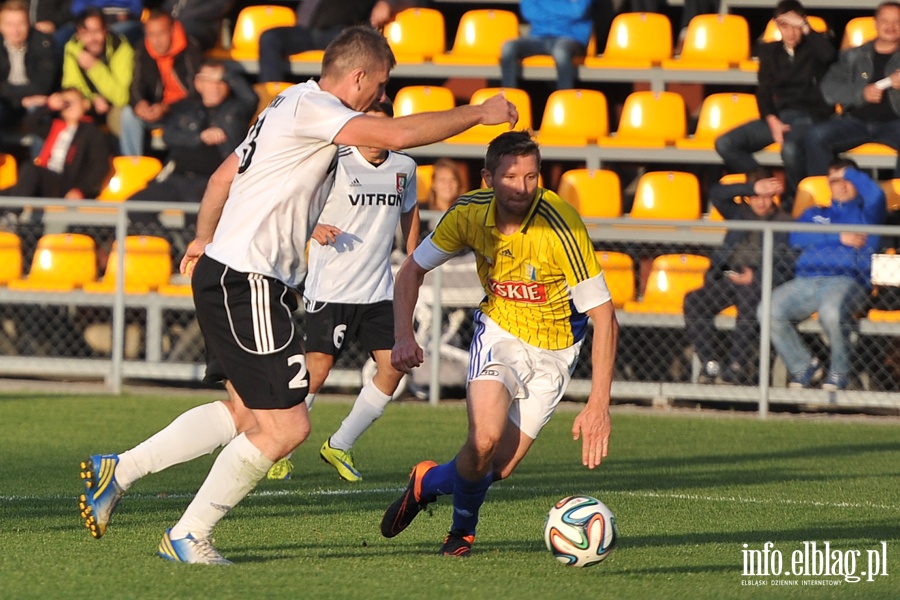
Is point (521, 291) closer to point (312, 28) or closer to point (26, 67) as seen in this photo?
point (312, 28)

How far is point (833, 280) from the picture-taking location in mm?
11406

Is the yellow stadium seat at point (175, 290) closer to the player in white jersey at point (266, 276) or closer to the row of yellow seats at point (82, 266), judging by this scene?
the row of yellow seats at point (82, 266)

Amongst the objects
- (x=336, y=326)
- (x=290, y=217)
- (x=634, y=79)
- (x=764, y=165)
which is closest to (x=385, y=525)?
(x=290, y=217)

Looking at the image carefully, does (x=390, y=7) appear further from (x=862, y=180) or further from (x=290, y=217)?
(x=290, y=217)

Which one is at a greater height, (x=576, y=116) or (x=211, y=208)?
(x=576, y=116)

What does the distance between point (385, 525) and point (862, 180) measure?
7.12m

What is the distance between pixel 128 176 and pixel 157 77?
3.55ft

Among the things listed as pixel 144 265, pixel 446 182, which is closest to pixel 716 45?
pixel 446 182

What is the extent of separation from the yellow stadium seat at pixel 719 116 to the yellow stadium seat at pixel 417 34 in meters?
2.91

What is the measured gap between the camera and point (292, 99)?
527 centimetres

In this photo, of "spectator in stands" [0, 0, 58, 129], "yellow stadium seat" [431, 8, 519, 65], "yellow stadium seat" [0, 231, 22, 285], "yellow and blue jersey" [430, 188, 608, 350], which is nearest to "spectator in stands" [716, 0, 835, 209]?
"yellow stadium seat" [431, 8, 519, 65]

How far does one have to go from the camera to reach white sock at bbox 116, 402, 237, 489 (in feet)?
18.2

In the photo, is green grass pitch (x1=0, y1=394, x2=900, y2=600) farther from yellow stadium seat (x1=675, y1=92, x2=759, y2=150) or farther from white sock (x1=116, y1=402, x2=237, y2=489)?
yellow stadium seat (x1=675, y1=92, x2=759, y2=150)

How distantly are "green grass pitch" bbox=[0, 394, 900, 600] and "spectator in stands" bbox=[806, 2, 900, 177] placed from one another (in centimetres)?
257
